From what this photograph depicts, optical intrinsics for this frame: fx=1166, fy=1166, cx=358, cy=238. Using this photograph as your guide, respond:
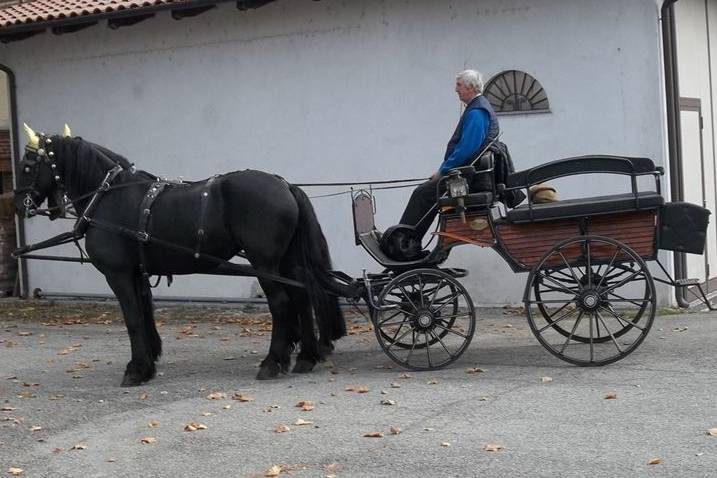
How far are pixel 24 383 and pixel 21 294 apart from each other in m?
7.10

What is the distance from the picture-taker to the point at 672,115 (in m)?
12.4

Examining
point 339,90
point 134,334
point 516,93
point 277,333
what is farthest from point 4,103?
point 277,333

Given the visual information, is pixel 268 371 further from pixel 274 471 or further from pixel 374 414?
pixel 274 471

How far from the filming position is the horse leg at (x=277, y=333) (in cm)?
941

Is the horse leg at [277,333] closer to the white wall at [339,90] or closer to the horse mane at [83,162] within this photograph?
the horse mane at [83,162]

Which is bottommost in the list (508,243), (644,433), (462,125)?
(644,433)

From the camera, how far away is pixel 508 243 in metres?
9.17

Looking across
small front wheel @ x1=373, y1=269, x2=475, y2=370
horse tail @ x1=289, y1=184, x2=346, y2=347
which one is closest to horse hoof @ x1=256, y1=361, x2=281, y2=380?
horse tail @ x1=289, y1=184, x2=346, y2=347

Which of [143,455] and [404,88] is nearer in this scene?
[143,455]

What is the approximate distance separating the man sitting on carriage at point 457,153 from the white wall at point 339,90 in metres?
3.32

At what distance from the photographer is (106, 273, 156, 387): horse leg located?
9.52 metres

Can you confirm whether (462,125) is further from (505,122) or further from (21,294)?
(21,294)

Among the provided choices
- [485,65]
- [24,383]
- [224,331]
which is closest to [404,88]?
[485,65]

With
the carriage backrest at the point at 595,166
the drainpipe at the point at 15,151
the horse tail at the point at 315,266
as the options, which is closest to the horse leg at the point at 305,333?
the horse tail at the point at 315,266
